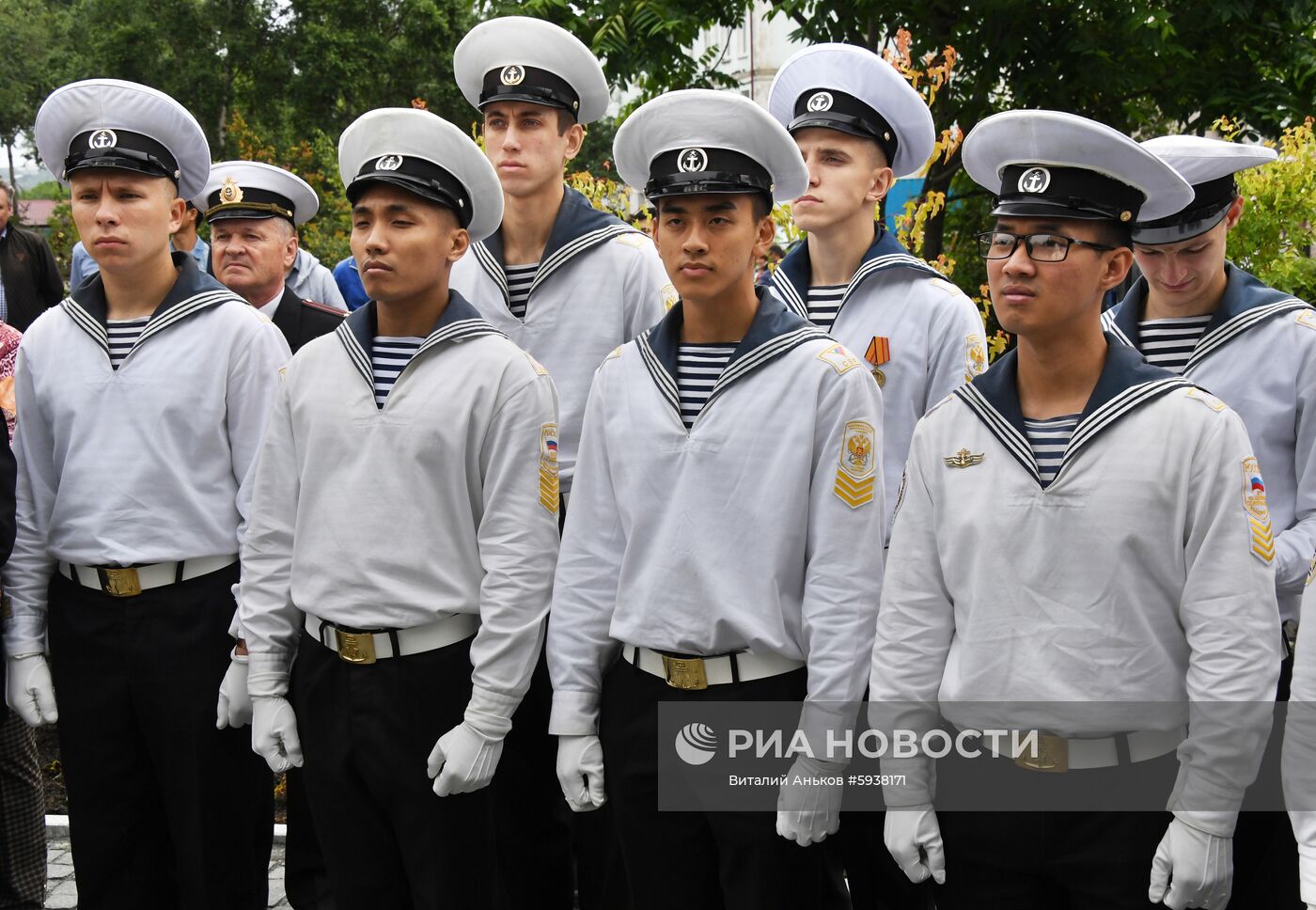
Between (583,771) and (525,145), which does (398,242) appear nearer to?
(525,145)

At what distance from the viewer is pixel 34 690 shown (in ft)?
13.9

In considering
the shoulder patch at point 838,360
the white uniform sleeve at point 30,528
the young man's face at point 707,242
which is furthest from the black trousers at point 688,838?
the white uniform sleeve at point 30,528

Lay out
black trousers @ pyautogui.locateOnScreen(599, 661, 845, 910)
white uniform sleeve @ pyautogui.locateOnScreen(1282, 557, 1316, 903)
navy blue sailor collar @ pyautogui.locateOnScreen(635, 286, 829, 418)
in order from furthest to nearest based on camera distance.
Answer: navy blue sailor collar @ pyautogui.locateOnScreen(635, 286, 829, 418), black trousers @ pyautogui.locateOnScreen(599, 661, 845, 910), white uniform sleeve @ pyautogui.locateOnScreen(1282, 557, 1316, 903)

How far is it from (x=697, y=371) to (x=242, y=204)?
9.71 feet

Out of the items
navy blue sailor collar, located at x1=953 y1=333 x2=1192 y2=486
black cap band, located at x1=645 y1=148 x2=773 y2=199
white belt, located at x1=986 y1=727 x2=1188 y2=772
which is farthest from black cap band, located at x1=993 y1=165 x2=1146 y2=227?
white belt, located at x1=986 y1=727 x2=1188 y2=772

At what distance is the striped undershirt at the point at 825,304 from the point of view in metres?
4.38

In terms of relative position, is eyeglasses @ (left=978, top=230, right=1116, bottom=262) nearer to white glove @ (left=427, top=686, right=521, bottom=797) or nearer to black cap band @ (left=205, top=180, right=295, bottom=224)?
white glove @ (left=427, top=686, right=521, bottom=797)

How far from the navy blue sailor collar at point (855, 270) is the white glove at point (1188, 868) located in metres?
1.94

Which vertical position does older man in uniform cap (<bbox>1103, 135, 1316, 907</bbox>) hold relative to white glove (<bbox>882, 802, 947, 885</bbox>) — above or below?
above

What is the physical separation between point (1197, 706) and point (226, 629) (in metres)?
2.70

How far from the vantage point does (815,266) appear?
14.9ft

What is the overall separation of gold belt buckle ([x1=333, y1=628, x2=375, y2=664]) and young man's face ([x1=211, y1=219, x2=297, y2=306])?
8.20 feet

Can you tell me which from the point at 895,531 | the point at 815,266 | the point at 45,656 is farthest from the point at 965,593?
the point at 45,656

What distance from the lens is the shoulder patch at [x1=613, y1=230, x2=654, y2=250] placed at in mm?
4574
